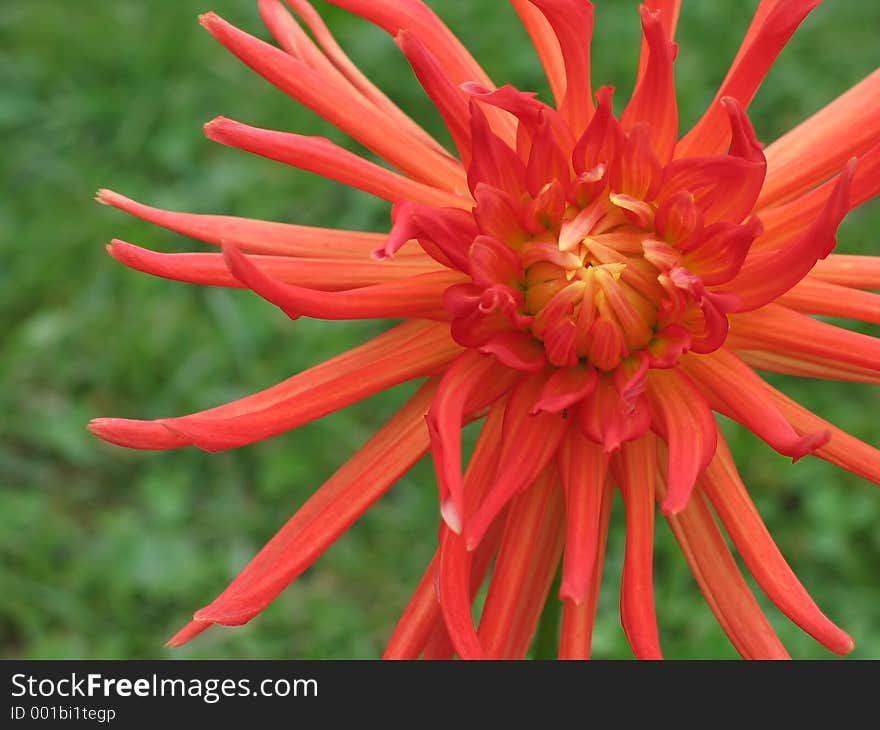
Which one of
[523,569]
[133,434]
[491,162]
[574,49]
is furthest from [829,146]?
[133,434]

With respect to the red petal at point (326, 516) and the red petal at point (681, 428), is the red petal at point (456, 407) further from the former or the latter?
the red petal at point (681, 428)

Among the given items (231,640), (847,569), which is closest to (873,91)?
(847,569)

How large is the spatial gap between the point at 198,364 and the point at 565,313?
2172mm

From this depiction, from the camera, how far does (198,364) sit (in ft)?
11.5

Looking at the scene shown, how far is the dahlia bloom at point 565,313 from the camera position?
4.93 feet

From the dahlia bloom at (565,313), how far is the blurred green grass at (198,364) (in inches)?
50.8

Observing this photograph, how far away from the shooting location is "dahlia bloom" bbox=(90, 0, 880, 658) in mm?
1502

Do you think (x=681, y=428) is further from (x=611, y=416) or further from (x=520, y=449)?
(x=520, y=449)

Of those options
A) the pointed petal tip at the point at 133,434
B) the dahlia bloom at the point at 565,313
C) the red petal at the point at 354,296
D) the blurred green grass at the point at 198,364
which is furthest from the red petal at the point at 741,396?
the blurred green grass at the point at 198,364

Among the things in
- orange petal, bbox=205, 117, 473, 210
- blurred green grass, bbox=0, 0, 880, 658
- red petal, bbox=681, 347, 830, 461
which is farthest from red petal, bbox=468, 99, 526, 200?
blurred green grass, bbox=0, 0, 880, 658

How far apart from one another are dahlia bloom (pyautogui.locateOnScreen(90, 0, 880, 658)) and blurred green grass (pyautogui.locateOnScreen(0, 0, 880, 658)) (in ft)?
4.23

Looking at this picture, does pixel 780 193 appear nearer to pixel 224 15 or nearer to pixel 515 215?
pixel 515 215

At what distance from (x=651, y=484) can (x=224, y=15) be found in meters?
2.74

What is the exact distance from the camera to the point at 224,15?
3838mm
